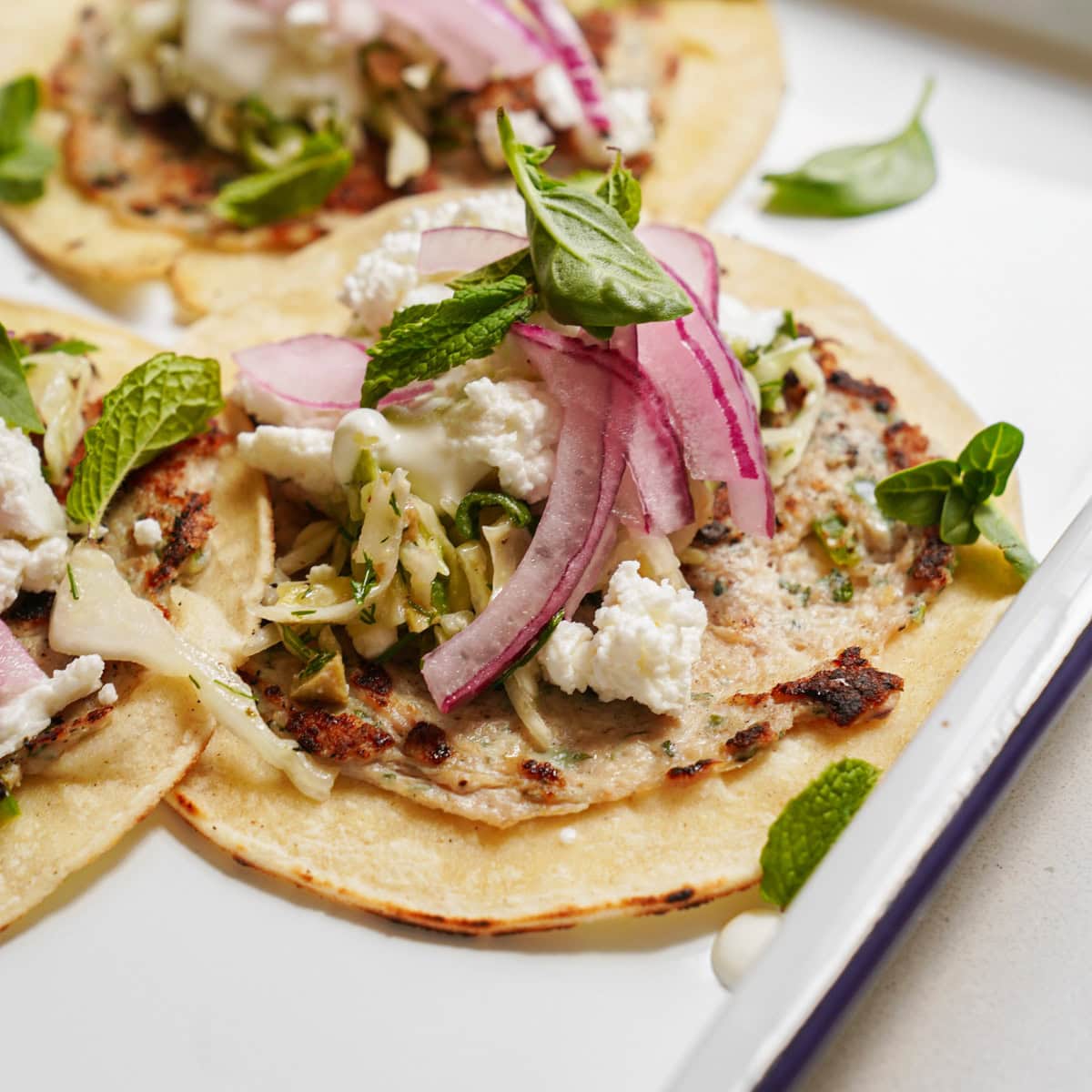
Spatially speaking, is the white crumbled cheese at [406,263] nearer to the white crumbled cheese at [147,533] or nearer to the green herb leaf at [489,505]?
the green herb leaf at [489,505]

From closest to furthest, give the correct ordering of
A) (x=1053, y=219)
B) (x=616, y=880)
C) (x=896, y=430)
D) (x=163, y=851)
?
(x=616, y=880) → (x=163, y=851) → (x=896, y=430) → (x=1053, y=219)

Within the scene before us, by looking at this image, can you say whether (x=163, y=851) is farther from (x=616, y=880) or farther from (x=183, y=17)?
(x=183, y=17)

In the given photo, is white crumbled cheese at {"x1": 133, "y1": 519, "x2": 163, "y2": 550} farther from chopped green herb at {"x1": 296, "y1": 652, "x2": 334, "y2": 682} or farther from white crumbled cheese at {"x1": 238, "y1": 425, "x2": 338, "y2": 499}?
chopped green herb at {"x1": 296, "y1": 652, "x2": 334, "y2": 682}

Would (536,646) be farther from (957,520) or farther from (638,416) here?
(957,520)

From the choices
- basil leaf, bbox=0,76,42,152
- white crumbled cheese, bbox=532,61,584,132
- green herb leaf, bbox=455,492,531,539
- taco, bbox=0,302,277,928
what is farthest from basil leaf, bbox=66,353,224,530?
basil leaf, bbox=0,76,42,152

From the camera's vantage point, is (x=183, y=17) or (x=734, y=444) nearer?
(x=734, y=444)

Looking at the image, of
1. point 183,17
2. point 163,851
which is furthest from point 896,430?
point 183,17

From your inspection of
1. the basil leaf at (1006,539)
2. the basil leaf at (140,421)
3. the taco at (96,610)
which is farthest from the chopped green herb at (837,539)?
the basil leaf at (140,421)
